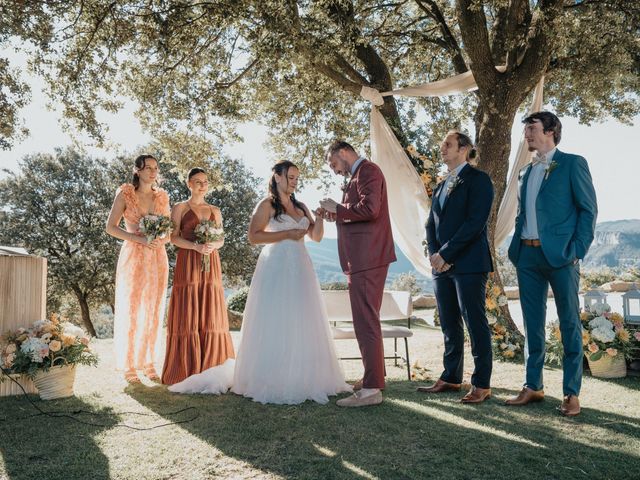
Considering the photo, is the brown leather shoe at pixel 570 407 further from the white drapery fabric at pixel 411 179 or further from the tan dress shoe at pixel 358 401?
the white drapery fabric at pixel 411 179

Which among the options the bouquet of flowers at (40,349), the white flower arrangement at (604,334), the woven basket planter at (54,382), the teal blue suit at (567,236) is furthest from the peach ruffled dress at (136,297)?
the white flower arrangement at (604,334)

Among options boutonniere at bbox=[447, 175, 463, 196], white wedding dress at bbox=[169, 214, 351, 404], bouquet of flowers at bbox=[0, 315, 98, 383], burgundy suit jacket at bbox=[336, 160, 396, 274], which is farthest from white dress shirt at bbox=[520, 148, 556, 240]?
bouquet of flowers at bbox=[0, 315, 98, 383]

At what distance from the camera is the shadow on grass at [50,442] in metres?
2.82

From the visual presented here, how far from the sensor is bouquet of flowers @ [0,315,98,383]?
14.4ft

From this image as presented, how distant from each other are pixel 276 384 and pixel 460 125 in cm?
804

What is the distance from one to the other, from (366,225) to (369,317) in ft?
2.38

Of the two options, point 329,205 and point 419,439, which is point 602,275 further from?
point 419,439

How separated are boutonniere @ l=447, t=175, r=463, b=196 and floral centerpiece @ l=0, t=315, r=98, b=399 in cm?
333

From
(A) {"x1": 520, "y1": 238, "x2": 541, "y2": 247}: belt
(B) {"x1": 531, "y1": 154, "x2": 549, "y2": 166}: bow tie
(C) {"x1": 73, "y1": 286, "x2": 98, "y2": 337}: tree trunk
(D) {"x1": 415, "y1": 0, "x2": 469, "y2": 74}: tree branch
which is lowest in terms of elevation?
(C) {"x1": 73, "y1": 286, "x2": 98, "y2": 337}: tree trunk

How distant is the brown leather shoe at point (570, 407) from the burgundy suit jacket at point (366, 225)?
1604 mm

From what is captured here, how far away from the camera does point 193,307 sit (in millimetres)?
5305

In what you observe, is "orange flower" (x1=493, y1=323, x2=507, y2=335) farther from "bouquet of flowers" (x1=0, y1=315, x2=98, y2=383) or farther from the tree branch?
"bouquet of flowers" (x1=0, y1=315, x2=98, y2=383)

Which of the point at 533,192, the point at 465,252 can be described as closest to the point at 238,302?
the point at 465,252

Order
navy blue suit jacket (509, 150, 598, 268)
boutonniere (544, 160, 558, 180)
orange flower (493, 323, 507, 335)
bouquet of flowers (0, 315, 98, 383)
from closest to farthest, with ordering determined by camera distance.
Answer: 1. navy blue suit jacket (509, 150, 598, 268)
2. boutonniere (544, 160, 558, 180)
3. bouquet of flowers (0, 315, 98, 383)
4. orange flower (493, 323, 507, 335)
